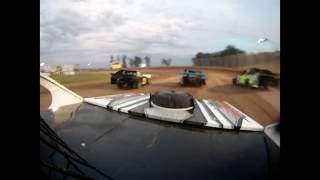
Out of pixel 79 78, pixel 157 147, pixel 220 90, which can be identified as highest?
pixel 79 78

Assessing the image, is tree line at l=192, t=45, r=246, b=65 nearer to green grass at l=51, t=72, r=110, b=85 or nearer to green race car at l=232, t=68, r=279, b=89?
green race car at l=232, t=68, r=279, b=89

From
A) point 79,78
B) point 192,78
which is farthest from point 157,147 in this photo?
point 79,78

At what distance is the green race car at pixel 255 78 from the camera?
1.71 meters

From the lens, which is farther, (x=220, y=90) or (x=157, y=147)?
(x=220, y=90)

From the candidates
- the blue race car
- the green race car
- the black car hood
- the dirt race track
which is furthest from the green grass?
the green race car

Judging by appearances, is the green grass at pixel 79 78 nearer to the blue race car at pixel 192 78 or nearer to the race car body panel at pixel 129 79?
the race car body panel at pixel 129 79

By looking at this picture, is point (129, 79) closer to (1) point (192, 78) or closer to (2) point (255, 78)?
(1) point (192, 78)

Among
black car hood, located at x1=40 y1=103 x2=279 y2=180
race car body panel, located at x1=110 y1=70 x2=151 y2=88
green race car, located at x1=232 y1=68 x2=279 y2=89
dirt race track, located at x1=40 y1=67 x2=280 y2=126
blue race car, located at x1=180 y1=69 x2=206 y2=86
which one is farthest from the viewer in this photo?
race car body panel, located at x1=110 y1=70 x2=151 y2=88

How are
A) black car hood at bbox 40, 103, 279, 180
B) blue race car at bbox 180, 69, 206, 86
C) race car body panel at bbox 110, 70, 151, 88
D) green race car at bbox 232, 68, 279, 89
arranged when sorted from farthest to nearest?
race car body panel at bbox 110, 70, 151, 88 → blue race car at bbox 180, 69, 206, 86 → green race car at bbox 232, 68, 279, 89 → black car hood at bbox 40, 103, 279, 180

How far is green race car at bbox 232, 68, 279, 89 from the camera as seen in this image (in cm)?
171

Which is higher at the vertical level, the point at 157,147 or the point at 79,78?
the point at 79,78

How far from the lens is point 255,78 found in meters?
1.86
